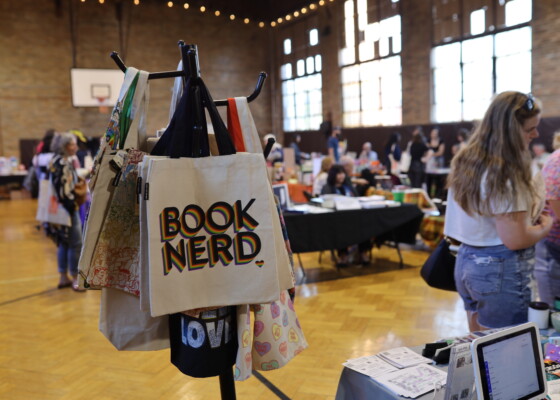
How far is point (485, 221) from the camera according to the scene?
6.70ft

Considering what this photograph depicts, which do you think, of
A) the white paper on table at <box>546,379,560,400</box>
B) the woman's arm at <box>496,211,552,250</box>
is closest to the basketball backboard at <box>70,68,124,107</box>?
the woman's arm at <box>496,211,552,250</box>

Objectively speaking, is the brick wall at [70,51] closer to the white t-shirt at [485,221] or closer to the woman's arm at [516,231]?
the white t-shirt at [485,221]

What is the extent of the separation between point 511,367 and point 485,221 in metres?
0.80

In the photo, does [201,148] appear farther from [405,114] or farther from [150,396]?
[405,114]

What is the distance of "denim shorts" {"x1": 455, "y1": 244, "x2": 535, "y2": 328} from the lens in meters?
2.02

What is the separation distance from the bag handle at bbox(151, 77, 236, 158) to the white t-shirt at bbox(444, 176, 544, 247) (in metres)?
1.12

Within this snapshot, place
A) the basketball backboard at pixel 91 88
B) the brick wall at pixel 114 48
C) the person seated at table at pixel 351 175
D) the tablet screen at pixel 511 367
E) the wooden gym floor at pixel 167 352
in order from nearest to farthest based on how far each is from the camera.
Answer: the tablet screen at pixel 511 367
the wooden gym floor at pixel 167 352
the person seated at table at pixel 351 175
the brick wall at pixel 114 48
the basketball backboard at pixel 91 88

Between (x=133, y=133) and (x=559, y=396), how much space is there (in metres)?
1.30

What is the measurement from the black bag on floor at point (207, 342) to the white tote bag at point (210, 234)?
4.6 inches

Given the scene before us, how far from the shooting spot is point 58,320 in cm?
446

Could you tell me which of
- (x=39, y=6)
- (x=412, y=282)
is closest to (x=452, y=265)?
(x=412, y=282)

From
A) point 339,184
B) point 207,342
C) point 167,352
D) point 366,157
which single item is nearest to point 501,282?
point 207,342

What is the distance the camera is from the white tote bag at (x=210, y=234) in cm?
117

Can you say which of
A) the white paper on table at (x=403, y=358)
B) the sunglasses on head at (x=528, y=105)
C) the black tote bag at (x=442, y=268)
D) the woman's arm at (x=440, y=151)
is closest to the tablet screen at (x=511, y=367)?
the white paper on table at (x=403, y=358)
